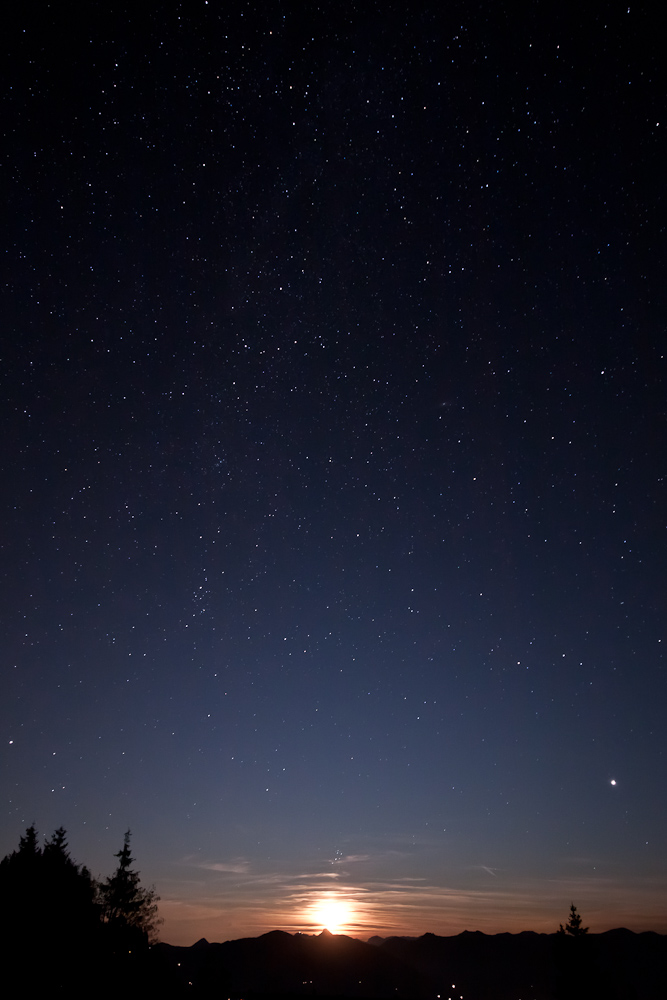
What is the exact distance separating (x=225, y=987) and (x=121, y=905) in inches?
788

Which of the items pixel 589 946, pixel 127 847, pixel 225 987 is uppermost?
pixel 127 847

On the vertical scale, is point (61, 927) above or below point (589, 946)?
above

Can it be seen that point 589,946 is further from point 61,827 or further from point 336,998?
point 61,827

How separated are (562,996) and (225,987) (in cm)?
2579

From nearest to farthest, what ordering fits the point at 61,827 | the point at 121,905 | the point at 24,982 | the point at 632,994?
1. the point at 24,982
2. the point at 61,827
3. the point at 121,905
4. the point at 632,994

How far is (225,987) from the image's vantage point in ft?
153

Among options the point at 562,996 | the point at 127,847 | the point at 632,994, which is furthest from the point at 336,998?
the point at 632,994

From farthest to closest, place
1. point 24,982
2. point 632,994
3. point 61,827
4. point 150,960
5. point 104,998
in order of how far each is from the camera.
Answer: point 632,994 < point 61,827 < point 150,960 < point 104,998 < point 24,982

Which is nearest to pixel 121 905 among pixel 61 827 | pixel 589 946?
pixel 61 827

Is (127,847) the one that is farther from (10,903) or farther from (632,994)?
(632,994)

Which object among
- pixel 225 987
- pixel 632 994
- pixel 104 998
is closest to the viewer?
pixel 104 998

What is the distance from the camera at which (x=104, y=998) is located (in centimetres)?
2227

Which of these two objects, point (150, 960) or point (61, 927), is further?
point (150, 960)

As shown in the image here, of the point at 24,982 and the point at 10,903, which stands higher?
the point at 10,903
